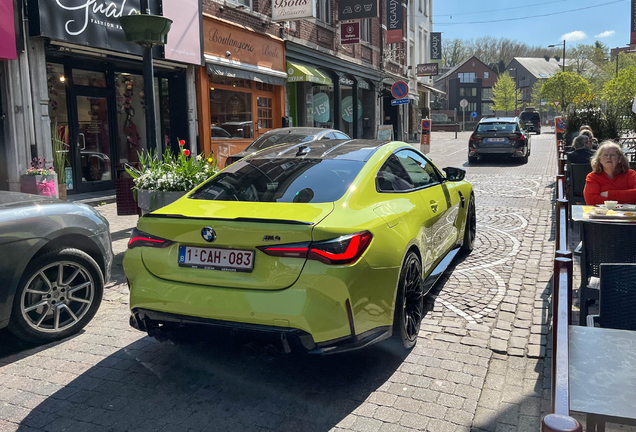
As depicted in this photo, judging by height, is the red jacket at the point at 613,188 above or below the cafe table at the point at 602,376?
above

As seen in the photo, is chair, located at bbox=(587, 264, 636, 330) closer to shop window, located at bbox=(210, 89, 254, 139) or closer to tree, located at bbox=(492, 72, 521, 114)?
shop window, located at bbox=(210, 89, 254, 139)

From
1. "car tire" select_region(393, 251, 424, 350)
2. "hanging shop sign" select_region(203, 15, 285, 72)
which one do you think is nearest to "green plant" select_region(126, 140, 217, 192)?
"car tire" select_region(393, 251, 424, 350)

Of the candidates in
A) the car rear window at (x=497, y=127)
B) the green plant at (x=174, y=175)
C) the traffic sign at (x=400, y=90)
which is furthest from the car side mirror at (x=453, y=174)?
the car rear window at (x=497, y=127)

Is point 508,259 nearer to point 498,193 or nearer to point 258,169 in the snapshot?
point 258,169

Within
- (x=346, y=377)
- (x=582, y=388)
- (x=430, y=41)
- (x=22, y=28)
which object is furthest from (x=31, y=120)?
(x=430, y=41)

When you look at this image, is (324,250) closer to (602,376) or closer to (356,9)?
(602,376)

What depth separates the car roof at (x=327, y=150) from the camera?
4324 millimetres

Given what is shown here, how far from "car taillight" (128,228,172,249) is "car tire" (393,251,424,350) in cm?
151

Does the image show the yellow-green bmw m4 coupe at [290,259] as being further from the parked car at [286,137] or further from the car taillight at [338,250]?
the parked car at [286,137]

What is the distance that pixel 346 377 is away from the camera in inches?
143

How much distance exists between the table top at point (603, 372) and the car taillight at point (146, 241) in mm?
2330

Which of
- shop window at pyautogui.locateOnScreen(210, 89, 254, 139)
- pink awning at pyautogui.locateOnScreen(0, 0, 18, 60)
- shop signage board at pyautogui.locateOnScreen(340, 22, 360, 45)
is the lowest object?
shop window at pyautogui.locateOnScreen(210, 89, 254, 139)

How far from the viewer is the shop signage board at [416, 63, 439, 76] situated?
1460 inches

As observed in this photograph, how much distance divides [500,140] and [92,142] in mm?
13314
